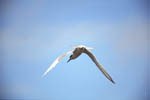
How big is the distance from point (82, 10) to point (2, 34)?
2.86 ft

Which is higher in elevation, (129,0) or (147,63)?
(129,0)


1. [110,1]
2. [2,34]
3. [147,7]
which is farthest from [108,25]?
[2,34]

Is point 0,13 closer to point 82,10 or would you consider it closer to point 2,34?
point 2,34

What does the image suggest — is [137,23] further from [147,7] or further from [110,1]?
[110,1]

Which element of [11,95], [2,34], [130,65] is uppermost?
[2,34]

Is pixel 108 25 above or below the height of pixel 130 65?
above

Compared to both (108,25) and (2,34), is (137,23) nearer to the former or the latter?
(108,25)

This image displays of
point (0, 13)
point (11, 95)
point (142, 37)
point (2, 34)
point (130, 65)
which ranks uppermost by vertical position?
point (0, 13)

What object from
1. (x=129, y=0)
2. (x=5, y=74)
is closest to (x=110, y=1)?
(x=129, y=0)

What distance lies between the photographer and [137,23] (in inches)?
99.3

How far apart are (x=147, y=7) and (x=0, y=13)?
5.03 ft

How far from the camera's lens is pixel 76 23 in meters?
2.44

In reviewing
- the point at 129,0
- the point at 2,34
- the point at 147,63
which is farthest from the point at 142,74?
the point at 2,34

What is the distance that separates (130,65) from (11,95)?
Answer: 1236mm
